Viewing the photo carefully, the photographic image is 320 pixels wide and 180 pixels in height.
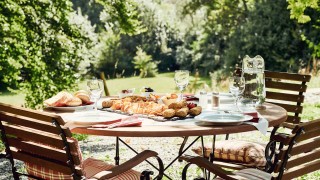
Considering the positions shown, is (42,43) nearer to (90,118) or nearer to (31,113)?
(90,118)

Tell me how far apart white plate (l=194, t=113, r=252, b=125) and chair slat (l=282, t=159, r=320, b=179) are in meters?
0.42

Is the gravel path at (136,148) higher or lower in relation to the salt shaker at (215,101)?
lower

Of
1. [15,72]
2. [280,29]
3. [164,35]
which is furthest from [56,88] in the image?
[164,35]

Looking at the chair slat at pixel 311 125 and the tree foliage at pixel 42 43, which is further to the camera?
the tree foliage at pixel 42 43

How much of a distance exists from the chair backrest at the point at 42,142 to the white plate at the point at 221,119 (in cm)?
79

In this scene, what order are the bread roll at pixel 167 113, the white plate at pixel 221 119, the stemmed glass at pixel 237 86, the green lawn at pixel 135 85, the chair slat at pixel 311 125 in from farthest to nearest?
1. the green lawn at pixel 135 85
2. the stemmed glass at pixel 237 86
3. the bread roll at pixel 167 113
4. the white plate at pixel 221 119
5. the chair slat at pixel 311 125

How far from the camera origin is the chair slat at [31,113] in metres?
2.54

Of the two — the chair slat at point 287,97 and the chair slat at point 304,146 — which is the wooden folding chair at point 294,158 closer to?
the chair slat at point 304,146

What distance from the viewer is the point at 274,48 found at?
23.2 m

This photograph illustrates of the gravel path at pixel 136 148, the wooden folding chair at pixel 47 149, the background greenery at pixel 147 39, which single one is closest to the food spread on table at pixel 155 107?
the wooden folding chair at pixel 47 149

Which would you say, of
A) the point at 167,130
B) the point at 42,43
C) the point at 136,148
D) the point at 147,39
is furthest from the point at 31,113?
the point at 147,39

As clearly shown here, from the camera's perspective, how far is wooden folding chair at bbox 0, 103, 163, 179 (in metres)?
2.63

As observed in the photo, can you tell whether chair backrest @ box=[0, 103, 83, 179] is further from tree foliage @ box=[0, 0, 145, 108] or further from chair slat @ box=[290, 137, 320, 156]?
tree foliage @ box=[0, 0, 145, 108]

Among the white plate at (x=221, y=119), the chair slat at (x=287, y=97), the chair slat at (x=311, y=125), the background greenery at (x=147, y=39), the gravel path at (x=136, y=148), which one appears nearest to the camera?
the chair slat at (x=311, y=125)
